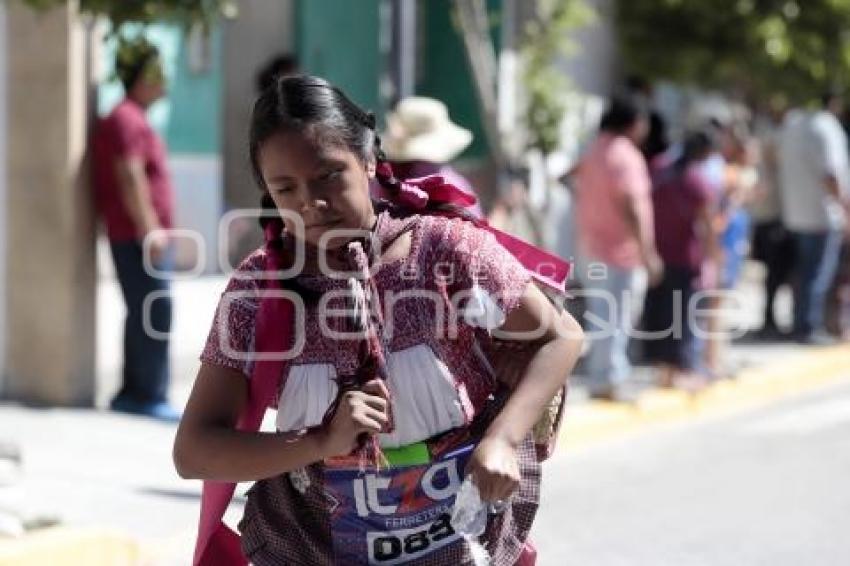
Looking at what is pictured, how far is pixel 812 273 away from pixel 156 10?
22.6 ft

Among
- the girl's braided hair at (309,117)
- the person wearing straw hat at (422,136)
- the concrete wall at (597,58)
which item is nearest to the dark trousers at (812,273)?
the concrete wall at (597,58)

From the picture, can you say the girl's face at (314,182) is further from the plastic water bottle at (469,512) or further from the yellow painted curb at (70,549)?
the yellow painted curb at (70,549)

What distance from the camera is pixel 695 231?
1090 cm

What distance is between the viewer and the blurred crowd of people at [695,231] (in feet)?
33.6

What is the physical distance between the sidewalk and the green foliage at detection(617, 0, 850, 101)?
2.45 m

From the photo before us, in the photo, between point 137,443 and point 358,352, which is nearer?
point 358,352

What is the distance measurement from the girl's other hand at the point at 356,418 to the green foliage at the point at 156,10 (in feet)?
18.5

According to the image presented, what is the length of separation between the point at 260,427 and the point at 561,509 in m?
4.82

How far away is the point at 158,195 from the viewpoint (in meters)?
9.29

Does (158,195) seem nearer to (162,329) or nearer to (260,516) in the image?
(162,329)

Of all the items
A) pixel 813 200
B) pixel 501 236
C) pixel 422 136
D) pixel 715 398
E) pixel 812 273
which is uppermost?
pixel 501 236

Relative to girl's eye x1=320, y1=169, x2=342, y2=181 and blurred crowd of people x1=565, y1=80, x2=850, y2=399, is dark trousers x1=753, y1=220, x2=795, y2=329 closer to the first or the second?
blurred crowd of people x1=565, y1=80, x2=850, y2=399

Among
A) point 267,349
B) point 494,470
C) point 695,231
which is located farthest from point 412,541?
point 695,231

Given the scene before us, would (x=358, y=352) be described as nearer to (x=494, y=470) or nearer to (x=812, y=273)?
(x=494, y=470)
